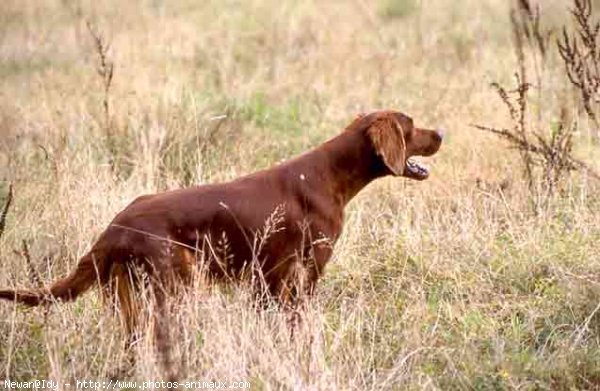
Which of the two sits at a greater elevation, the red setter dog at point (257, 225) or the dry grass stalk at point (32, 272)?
the red setter dog at point (257, 225)

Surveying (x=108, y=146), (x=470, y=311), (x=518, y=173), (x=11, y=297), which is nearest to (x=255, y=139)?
(x=108, y=146)

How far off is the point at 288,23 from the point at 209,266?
6838 millimetres

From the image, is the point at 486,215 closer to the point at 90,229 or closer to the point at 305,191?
the point at 305,191

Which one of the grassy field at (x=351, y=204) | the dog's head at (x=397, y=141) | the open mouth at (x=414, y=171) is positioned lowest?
the grassy field at (x=351, y=204)

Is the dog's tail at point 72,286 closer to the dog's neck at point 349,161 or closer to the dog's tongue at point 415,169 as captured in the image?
the dog's neck at point 349,161

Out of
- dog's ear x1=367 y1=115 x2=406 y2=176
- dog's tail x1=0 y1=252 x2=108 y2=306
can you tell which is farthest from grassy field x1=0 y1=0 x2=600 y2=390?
dog's ear x1=367 y1=115 x2=406 y2=176

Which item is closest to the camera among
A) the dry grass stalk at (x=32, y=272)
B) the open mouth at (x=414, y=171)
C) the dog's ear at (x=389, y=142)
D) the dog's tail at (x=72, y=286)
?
the dog's tail at (x=72, y=286)

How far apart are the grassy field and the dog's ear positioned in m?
0.57

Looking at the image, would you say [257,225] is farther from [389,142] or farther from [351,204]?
[351,204]

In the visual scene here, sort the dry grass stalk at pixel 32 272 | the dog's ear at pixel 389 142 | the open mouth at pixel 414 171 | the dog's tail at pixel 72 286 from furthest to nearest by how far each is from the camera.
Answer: the open mouth at pixel 414 171, the dog's ear at pixel 389 142, the dry grass stalk at pixel 32 272, the dog's tail at pixel 72 286

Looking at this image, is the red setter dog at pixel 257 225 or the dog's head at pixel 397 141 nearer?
the red setter dog at pixel 257 225

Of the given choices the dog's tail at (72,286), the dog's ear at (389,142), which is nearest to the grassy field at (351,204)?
the dog's tail at (72,286)

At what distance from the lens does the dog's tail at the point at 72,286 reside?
177 inches

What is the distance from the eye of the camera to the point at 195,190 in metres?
4.75
